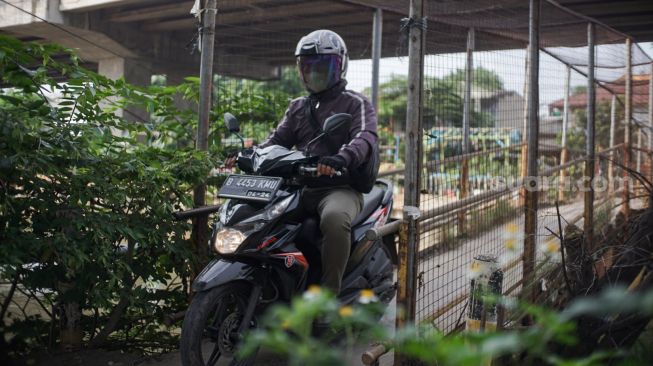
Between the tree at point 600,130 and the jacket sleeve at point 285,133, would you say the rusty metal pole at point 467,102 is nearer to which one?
the jacket sleeve at point 285,133

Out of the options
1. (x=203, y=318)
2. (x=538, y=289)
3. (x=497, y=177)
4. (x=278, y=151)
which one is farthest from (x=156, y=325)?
(x=497, y=177)

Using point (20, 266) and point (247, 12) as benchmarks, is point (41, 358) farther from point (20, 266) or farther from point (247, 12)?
point (247, 12)

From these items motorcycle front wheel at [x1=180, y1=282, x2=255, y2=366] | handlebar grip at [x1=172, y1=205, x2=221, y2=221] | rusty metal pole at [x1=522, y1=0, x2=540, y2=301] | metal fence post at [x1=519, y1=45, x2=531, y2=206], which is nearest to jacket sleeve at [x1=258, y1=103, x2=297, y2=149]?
handlebar grip at [x1=172, y1=205, x2=221, y2=221]

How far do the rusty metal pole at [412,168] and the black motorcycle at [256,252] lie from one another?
353 millimetres

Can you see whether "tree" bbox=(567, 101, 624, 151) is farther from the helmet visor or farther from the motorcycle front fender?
the motorcycle front fender

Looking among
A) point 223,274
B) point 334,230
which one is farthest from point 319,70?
point 223,274

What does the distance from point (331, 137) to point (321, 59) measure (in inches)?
18.3

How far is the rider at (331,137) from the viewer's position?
3553 mm

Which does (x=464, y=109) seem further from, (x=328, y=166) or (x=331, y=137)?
(x=328, y=166)

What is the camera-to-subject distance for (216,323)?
3242 millimetres

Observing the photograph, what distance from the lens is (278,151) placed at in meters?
3.64

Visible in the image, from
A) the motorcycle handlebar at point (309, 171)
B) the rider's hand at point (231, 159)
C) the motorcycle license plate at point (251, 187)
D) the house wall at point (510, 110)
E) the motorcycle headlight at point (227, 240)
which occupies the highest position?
the house wall at point (510, 110)

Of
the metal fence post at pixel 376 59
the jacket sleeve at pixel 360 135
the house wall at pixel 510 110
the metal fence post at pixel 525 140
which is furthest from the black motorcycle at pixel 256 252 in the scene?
the metal fence post at pixel 376 59

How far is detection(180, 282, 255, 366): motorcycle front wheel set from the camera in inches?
121
